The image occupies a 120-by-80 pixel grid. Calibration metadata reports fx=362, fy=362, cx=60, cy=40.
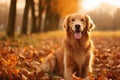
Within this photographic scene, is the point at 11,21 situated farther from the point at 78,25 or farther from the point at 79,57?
the point at 78,25

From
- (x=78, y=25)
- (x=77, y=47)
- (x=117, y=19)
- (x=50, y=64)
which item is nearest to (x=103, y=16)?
(x=117, y=19)

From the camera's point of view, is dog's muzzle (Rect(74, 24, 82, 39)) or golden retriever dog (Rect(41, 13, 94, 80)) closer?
dog's muzzle (Rect(74, 24, 82, 39))

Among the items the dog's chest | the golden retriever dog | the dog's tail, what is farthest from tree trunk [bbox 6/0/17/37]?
the dog's chest

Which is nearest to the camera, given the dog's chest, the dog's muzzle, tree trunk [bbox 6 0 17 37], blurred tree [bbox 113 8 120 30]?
the dog's muzzle

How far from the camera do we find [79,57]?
26.6 ft

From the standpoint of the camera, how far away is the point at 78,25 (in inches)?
311

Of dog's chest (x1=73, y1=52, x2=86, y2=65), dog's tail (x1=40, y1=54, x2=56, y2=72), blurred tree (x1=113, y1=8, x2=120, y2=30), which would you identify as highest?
dog's chest (x1=73, y1=52, x2=86, y2=65)

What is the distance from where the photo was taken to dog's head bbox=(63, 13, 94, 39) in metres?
7.93

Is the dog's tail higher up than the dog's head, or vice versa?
the dog's head

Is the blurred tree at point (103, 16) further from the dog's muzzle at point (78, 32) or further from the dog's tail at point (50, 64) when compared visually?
the dog's muzzle at point (78, 32)

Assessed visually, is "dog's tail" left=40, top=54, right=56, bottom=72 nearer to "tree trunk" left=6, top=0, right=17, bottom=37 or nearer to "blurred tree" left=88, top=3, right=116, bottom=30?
"tree trunk" left=6, top=0, right=17, bottom=37

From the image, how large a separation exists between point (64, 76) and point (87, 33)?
115cm

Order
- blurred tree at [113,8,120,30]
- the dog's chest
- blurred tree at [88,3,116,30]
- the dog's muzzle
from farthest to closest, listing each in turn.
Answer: blurred tree at [88,3,116,30] → blurred tree at [113,8,120,30] → the dog's chest → the dog's muzzle

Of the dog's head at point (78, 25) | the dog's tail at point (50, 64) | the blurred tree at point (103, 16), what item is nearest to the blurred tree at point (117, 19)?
the blurred tree at point (103, 16)
